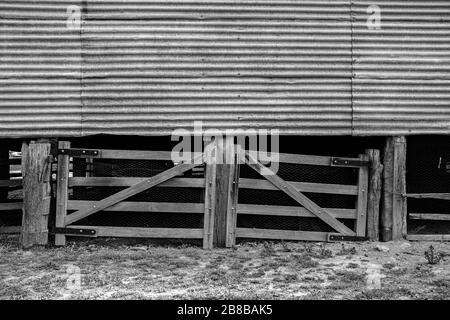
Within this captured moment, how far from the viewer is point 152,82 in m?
7.85

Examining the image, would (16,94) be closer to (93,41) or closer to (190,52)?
(93,41)

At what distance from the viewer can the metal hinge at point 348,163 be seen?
323 inches

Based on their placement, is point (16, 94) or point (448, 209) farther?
point (448, 209)

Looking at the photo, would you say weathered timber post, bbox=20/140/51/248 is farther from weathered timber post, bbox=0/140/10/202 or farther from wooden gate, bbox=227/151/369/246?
wooden gate, bbox=227/151/369/246

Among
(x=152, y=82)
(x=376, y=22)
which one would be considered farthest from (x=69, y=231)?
(x=376, y=22)

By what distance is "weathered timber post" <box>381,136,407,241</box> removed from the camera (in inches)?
323

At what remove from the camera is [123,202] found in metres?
8.00

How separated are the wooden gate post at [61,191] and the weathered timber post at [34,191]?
0.20m

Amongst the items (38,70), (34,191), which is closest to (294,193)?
(34,191)

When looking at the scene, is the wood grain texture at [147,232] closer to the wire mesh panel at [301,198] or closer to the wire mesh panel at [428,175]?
the wire mesh panel at [301,198]

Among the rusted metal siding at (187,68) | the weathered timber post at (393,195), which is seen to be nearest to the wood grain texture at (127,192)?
the rusted metal siding at (187,68)

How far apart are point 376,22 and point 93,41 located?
5046 mm

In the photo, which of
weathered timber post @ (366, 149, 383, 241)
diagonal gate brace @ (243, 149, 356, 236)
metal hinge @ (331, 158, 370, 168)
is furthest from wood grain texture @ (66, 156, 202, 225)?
weathered timber post @ (366, 149, 383, 241)

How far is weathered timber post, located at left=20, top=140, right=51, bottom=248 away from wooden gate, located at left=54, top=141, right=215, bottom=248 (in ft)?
0.79
